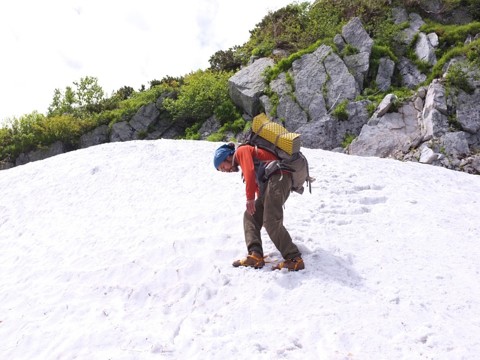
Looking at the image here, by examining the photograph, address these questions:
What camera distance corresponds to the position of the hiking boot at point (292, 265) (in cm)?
580

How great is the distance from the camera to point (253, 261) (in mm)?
5980

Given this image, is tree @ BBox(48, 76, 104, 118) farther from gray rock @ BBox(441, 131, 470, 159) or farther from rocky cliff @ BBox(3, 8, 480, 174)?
gray rock @ BBox(441, 131, 470, 159)

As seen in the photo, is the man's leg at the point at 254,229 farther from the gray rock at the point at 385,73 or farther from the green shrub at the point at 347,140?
the gray rock at the point at 385,73

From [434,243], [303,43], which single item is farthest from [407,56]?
[434,243]

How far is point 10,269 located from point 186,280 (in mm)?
3869

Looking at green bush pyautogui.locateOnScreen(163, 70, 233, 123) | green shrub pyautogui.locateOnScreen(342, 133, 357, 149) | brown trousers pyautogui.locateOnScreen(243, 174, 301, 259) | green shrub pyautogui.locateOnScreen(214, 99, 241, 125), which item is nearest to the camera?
brown trousers pyautogui.locateOnScreen(243, 174, 301, 259)

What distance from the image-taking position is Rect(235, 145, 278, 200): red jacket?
19.1ft

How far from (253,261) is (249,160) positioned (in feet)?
5.21

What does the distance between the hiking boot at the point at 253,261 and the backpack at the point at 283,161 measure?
1.25m

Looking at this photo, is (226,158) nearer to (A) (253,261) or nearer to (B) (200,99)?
(A) (253,261)

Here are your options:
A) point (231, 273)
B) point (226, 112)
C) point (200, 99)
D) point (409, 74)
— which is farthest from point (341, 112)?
point (231, 273)

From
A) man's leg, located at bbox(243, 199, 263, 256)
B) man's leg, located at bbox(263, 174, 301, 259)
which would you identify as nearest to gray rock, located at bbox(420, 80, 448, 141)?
man's leg, located at bbox(243, 199, 263, 256)

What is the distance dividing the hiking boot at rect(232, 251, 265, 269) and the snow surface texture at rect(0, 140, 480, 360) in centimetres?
11

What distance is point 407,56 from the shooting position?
21453 mm
